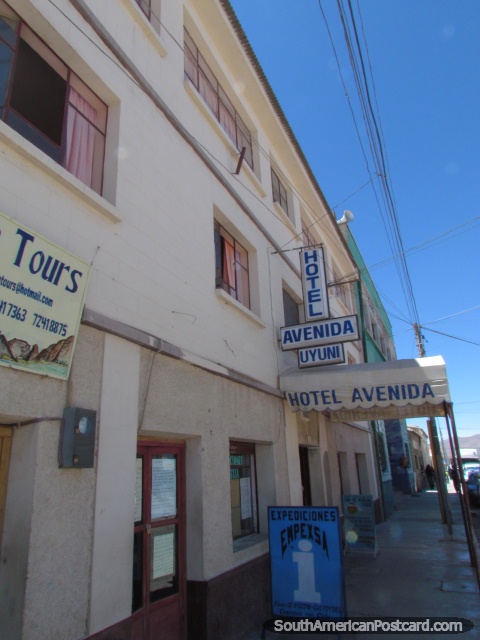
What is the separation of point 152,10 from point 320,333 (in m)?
5.68

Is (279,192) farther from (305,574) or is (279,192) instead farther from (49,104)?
(305,574)

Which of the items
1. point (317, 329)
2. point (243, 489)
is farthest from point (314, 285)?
point (243, 489)

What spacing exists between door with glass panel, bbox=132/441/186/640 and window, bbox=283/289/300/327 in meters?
5.46

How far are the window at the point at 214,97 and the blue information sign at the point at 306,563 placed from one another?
6.37 meters

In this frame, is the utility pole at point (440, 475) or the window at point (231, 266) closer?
the window at point (231, 266)

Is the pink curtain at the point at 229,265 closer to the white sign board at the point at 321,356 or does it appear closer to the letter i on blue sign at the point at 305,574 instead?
the white sign board at the point at 321,356

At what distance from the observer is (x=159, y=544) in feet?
16.5

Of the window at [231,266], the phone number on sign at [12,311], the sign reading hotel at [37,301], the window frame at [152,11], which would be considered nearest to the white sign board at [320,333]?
the window at [231,266]

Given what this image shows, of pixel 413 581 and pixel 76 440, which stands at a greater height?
pixel 76 440

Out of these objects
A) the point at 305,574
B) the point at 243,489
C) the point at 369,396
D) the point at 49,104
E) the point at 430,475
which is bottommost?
the point at 305,574

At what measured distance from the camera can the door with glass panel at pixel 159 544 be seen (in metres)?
4.68

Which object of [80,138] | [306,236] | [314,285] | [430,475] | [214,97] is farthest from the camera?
[430,475]

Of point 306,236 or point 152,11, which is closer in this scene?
point 152,11

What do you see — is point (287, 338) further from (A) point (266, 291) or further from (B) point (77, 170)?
(B) point (77, 170)
